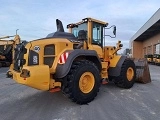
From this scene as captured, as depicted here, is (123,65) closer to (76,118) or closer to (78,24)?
(78,24)

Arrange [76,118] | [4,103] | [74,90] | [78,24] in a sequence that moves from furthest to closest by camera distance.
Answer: [78,24] < [4,103] < [74,90] < [76,118]

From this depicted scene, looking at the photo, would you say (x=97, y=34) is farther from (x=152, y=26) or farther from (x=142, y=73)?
(x=152, y=26)

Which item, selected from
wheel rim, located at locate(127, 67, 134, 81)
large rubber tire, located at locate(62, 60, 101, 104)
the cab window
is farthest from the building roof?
large rubber tire, located at locate(62, 60, 101, 104)

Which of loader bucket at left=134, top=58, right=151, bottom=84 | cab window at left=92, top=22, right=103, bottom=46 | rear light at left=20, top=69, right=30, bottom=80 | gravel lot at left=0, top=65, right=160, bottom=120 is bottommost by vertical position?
gravel lot at left=0, top=65, right=160, bottom=120

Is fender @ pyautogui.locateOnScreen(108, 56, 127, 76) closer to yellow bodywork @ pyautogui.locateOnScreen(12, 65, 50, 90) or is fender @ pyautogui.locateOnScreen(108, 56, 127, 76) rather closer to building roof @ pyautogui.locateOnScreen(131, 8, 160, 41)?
yellow bodywork @ pyautogui.locateOnScreen(12, 65, 50, 90)

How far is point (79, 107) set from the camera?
5.61 meters

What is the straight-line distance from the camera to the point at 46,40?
590cm

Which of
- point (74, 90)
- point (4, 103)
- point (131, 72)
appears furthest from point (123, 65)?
point (4, 103)

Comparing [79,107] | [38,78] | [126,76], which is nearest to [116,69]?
[126,76]

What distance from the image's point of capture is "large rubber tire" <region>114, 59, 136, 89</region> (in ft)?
25.9

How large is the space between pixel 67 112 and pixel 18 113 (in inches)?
45.7

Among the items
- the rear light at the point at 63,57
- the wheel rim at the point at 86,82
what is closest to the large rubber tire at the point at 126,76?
the wheel rim at the point at 86,82

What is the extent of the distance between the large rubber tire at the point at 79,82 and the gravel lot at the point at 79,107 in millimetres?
230

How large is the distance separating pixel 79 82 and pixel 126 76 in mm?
2878
